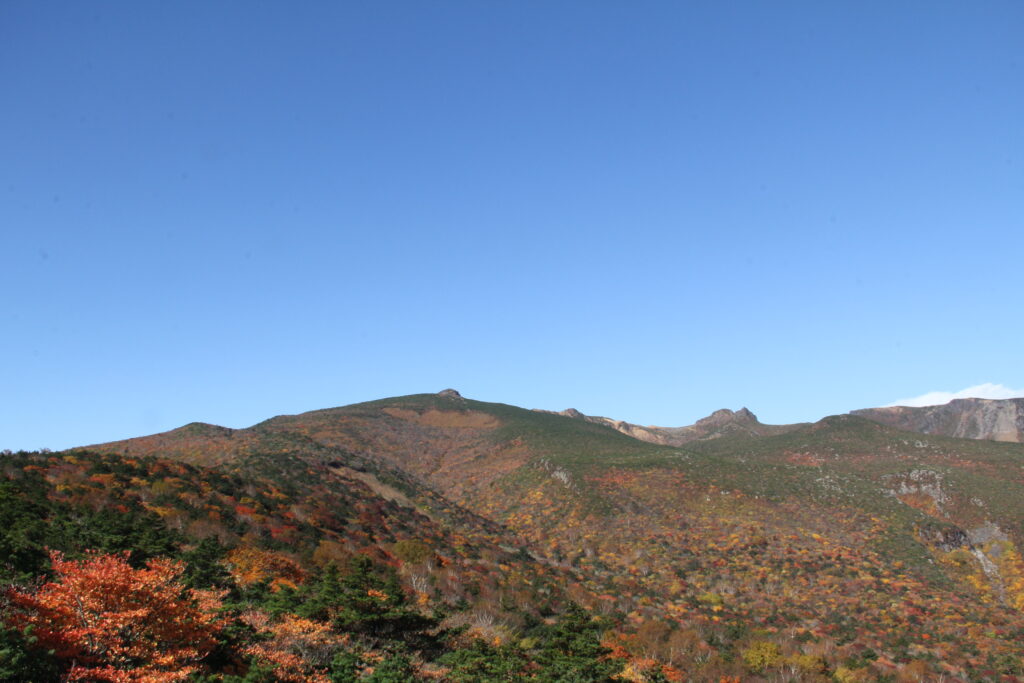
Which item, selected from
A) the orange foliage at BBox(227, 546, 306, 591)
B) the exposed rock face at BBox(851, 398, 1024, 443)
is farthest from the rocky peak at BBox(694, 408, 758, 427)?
the orange foliage at BBox(227, 546, 306, 591)

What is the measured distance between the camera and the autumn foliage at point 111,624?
8.43 metres

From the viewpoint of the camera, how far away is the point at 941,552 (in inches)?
1496

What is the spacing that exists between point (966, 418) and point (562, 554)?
12453 centimetres

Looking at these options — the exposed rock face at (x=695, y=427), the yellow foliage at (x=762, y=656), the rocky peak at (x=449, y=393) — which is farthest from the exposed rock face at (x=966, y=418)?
the yellow foliage at (x=762, y=656)

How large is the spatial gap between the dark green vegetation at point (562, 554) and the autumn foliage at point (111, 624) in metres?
0.78

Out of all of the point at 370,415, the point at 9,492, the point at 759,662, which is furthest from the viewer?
the point at 370,415

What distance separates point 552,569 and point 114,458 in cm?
2471

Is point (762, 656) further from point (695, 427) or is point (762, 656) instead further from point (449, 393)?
point (695, 427)

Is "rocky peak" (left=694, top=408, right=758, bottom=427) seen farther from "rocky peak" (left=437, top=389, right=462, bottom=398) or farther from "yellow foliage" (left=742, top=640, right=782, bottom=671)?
"yellow foliage" (left=742, top=640, right=782, bottom=671)

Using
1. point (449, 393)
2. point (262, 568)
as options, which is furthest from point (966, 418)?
point (262, 568)

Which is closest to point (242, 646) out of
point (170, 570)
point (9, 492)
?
point (170, 570)

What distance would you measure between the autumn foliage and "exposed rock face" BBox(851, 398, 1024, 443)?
448 feet

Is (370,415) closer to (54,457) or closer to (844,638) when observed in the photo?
(54,457)

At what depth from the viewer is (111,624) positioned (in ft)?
28.7
